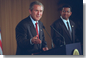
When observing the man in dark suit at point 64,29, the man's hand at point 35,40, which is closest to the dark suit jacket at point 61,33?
the man in dark suit at point 64,29

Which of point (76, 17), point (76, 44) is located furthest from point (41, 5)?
point (76, 44)

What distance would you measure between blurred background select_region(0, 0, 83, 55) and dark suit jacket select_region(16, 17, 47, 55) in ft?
0.26

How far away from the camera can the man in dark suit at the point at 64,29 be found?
2.25 m

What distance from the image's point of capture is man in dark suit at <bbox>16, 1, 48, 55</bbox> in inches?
86.4

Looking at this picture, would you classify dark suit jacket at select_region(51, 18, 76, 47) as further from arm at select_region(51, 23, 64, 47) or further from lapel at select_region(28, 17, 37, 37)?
lapel at select_region(28, 17, 37, 37)

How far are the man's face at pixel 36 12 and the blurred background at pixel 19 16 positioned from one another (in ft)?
0.24

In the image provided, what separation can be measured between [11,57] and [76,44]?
1248mm

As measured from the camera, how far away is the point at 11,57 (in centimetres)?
242

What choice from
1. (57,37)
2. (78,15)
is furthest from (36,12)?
(78,15)

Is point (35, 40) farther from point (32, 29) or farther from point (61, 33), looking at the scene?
point (61, 33)

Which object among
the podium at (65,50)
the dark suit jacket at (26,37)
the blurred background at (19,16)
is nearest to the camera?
the podium at (65,50)

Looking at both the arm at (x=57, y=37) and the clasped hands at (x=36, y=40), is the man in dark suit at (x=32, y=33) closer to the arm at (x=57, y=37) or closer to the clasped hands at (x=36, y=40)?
the clasped hands at (x=36, y=40)

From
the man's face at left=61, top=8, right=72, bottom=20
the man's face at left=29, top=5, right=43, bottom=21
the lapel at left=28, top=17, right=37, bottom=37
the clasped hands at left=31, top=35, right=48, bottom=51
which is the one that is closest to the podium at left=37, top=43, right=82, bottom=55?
the clasped hands at left=31, top=35, right=48, bottom=51

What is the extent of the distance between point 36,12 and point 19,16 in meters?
0.32
